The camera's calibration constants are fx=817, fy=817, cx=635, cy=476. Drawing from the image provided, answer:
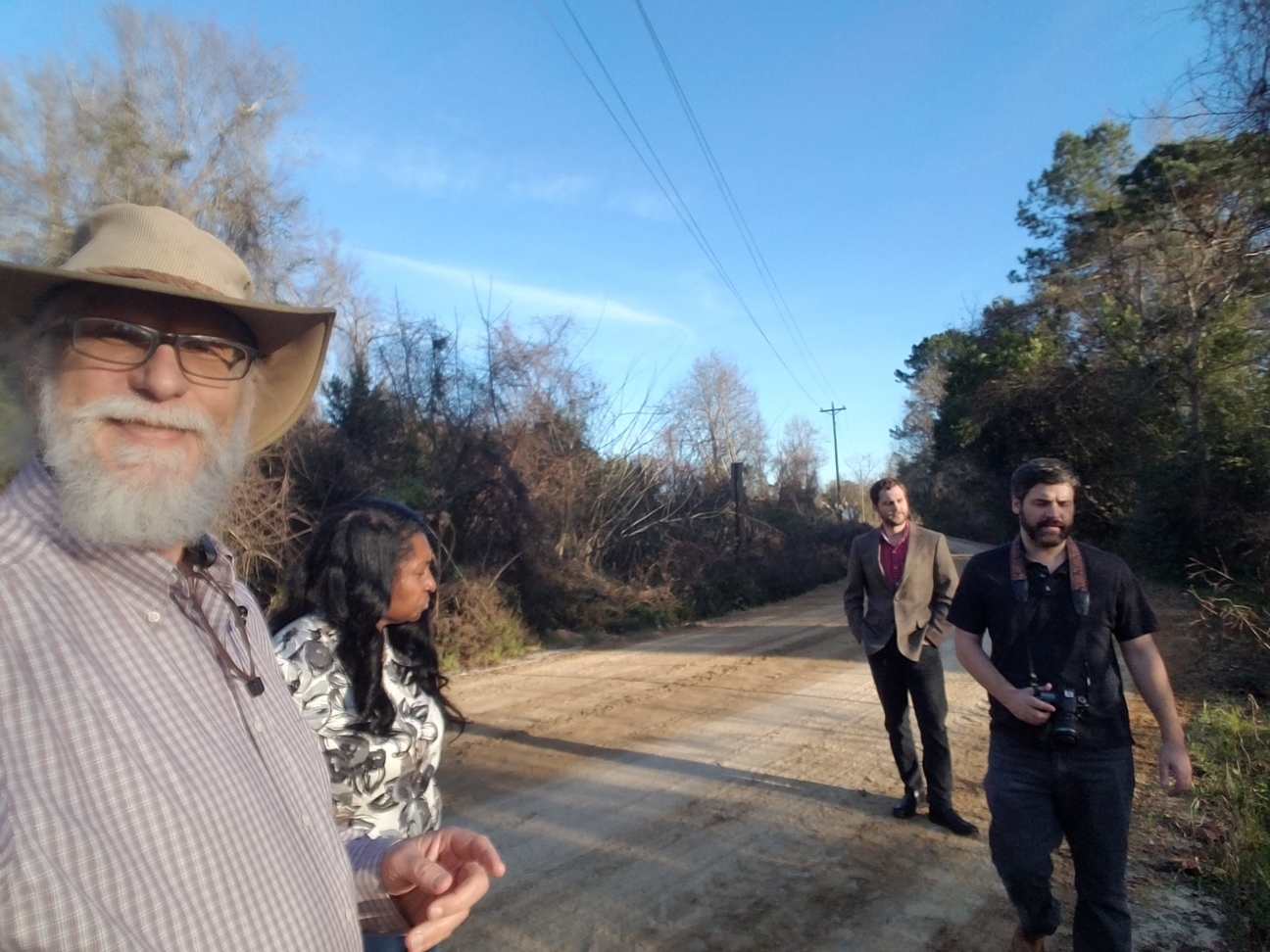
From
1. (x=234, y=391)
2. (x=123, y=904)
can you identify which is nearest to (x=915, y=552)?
(x=234, y=391)

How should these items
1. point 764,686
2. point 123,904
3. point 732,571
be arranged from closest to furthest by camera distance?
1. point 123,904
2. point 764,686
3. point 732,571

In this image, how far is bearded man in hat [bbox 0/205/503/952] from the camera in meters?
1.06

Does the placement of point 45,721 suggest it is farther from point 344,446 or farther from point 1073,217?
point 1073,217

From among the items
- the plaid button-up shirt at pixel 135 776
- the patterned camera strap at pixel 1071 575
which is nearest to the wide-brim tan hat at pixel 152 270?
the plaid button-up shirt at pixel 135 776

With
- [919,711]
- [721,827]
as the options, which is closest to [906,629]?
[919,711]

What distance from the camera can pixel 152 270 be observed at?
1397mm

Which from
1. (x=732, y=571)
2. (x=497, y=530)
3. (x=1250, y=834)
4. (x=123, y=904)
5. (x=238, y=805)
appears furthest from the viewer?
(x=732, y=571)

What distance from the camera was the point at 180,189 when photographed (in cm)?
1498

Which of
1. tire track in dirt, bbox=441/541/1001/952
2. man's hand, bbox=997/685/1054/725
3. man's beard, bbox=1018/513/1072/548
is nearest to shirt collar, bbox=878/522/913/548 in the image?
tire track in dirt, bbox=441/541/1001/952

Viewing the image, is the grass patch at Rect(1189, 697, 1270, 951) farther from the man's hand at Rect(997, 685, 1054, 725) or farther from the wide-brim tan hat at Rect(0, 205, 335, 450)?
the wide-brim tan hat at Rect(0, 205, 335, 450)

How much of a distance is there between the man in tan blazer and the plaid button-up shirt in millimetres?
Answer: 4430

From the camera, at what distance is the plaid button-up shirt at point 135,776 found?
102cm

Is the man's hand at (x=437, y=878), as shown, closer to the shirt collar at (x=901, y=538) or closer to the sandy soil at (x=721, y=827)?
the sandy soil at (x=721, y=827)

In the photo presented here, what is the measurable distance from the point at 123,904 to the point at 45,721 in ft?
0.84
